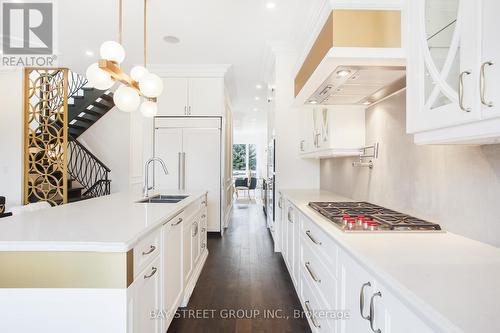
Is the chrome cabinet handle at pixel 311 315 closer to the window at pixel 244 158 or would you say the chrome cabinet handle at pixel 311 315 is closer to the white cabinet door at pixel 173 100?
the white cabinet door at pixel 173 100

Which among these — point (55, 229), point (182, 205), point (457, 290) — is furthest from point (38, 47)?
point (457, 290)

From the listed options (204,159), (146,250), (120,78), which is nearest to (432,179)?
(146,250)

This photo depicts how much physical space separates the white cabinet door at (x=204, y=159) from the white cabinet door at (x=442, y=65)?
3.70 meters

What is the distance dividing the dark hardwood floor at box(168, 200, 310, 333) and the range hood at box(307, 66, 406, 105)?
1.79 m

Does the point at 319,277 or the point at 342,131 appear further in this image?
the point at 342,131

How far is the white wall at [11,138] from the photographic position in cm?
416

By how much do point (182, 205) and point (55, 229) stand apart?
0.94 metres

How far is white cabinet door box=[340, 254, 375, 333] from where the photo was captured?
3.24ft

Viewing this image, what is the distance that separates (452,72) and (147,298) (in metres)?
1.67

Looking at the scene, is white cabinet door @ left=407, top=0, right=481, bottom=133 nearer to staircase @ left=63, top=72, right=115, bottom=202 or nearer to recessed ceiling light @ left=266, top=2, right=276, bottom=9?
recessed ceiling light @ left=266, top=2, right=276, bottom=9

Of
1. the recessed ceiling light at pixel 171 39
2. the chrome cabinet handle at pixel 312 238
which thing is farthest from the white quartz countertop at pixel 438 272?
the recessed ceiling light at pixel 171 39

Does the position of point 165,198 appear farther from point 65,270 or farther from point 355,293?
point 355,293

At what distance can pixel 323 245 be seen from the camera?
1505 millimetres

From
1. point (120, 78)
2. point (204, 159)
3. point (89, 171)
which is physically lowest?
point (89, 171)
